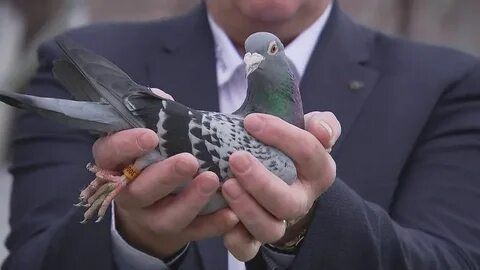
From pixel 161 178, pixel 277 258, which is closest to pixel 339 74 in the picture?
pixel 277 258

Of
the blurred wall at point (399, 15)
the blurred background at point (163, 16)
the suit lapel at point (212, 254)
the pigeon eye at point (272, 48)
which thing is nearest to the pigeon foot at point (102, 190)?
the pigeon eye at point (272, 48)

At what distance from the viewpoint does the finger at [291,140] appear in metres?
1.22

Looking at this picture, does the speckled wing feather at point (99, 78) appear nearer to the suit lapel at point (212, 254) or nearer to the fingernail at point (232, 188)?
the fingernail at point (232, 188)

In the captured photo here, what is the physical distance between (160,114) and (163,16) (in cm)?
444

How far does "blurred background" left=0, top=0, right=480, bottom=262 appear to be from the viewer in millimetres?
5484

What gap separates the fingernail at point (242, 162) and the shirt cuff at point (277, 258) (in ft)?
0.88

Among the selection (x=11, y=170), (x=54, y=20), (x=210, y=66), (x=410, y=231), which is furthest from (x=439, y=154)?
(x=54, y=20)

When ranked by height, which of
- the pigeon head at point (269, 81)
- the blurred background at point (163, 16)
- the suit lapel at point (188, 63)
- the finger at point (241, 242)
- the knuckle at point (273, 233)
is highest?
the pigeon head at point (269, 81)

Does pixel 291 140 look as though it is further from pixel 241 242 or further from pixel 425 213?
pixel 425 213

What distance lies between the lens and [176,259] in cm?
143

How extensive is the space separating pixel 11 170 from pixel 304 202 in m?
0.76

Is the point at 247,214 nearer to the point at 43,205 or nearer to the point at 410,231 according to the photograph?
the point at 410,231

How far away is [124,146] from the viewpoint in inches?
47.0

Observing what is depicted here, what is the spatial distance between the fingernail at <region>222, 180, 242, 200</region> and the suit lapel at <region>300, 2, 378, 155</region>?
58 centimetres
